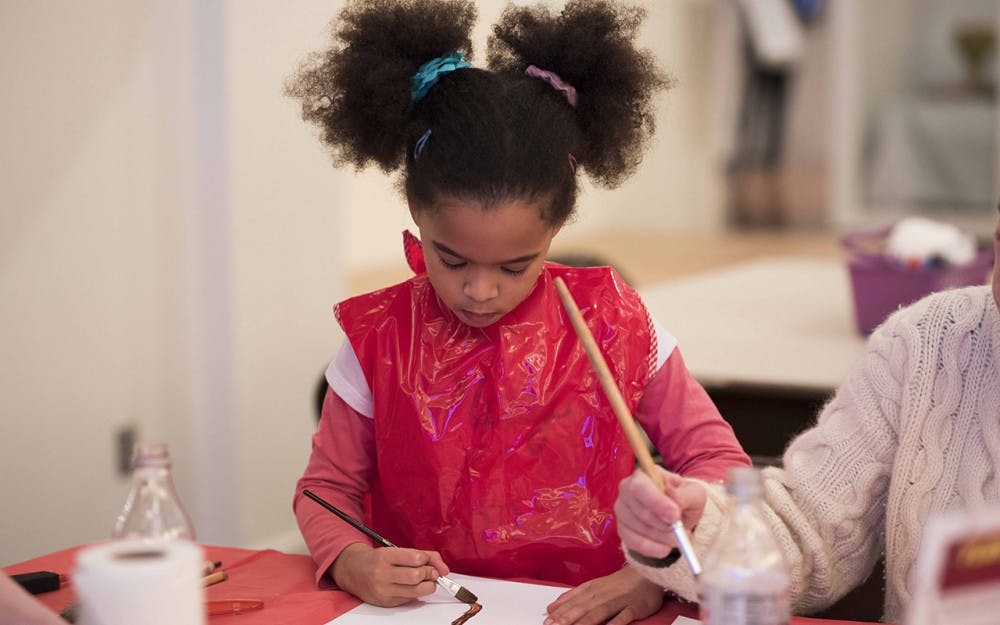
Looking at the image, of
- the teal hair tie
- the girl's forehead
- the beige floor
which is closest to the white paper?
the girl's forehead

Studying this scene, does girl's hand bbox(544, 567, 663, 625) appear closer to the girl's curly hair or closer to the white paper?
the white paper

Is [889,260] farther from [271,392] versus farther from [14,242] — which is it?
[14,242]

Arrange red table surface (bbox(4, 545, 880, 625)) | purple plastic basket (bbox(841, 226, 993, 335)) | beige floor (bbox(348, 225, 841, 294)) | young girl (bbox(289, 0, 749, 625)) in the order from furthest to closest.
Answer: beige floor (bbox(348, 225, 841, 294)) → purple plastic basket (bbox(841, 226, 993, 335)) → young girl (bbox(289, 0, 749, 625)) → red table surface (bbox(4, 545, 880, 625))

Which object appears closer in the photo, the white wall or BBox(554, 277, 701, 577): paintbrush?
BBox(554, 277, 701, 577): paintbrush

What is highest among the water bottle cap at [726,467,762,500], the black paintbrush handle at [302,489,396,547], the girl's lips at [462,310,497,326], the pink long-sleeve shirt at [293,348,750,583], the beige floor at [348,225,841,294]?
the girl's lips at [462,310,497,326]

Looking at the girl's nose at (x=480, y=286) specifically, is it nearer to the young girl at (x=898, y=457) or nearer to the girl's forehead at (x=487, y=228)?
the girl's forehead at (x=487, y=228)

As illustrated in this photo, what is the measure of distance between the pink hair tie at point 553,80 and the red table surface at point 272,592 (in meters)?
0.59

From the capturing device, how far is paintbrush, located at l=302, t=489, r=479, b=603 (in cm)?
126

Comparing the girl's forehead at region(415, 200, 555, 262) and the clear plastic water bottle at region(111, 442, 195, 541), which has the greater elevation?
the girl's forehead at region(415, 200, 555, 262)

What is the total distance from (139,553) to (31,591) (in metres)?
0.39

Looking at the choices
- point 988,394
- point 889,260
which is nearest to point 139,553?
point 988,394

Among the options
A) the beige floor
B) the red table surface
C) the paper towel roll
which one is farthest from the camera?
the beige floor

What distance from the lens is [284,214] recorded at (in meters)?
2.95

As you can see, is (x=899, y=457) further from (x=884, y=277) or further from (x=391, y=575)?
(x=884, y=277)
